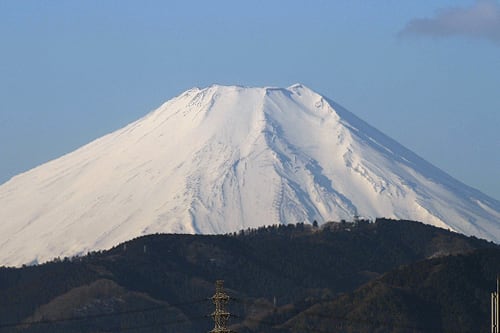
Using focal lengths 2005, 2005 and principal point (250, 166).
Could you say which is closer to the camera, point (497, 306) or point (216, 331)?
point (216, 331)

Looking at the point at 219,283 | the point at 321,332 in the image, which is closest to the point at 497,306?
the point at 219,283

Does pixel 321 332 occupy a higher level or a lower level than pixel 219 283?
higher

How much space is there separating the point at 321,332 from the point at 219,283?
121 m

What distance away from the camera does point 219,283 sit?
79125 millimetres

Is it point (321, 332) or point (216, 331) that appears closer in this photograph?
point (216, 331)

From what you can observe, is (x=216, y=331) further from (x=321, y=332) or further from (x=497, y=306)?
(x=321, y=332)

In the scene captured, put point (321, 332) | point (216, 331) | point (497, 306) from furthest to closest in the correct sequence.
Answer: point (321, 332)
point (497, 306)
point (216, 331)

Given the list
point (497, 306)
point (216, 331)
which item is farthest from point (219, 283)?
point (497, 306)

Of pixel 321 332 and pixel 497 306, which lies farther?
pixel 321 332

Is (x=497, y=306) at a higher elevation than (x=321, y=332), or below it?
below

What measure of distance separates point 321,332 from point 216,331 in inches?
4831

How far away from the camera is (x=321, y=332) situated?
19950 centimetres

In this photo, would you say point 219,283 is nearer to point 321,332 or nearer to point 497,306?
point 497,306

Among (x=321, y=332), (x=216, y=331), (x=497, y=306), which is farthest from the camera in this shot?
(x=321, y=332)
